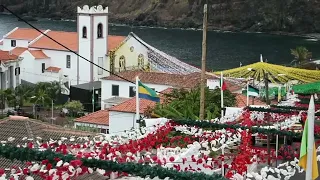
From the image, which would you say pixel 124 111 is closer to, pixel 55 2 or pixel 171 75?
pixel 171 75

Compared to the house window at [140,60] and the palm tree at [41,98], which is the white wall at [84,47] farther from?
the palm tree at [41,98]

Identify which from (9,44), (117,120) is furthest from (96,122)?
(9,44)

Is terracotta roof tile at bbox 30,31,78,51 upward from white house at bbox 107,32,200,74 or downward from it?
upward

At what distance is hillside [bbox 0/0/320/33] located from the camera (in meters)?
122

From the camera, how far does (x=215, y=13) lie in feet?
430

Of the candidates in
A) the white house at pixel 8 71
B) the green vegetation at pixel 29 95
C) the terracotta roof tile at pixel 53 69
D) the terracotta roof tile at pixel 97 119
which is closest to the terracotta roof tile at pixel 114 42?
the terracotta roof tile at pixel 53 69

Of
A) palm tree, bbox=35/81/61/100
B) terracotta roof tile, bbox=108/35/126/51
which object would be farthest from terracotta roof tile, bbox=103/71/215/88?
terracotta roof tile, bbox=108/35/126/51

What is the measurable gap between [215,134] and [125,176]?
110 inches

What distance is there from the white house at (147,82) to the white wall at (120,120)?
562 cm

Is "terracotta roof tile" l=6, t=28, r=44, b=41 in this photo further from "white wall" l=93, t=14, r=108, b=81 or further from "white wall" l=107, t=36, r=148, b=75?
"white wall" l=107, t=36, r=148, b=75

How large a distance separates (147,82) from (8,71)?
793cm

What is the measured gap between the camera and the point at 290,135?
1061cm

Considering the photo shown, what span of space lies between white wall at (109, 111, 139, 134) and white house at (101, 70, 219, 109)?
221 inches

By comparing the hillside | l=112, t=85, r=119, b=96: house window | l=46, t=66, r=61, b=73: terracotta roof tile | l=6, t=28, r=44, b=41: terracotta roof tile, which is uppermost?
the hillside
